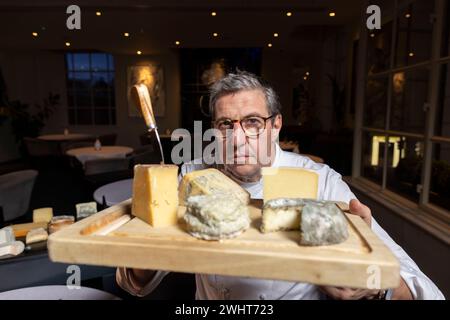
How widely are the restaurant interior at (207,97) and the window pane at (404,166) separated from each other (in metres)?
0.02

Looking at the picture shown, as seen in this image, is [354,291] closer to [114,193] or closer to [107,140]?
[114,193]

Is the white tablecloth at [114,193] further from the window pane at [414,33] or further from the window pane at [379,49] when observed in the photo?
the window pane at [379,49]

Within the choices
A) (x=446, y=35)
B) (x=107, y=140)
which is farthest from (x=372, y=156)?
(x=107, y=140)

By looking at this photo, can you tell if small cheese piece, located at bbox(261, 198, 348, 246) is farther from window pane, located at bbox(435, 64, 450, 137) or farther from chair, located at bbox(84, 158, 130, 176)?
chair, located at bbox(84, 158, 130, 176)

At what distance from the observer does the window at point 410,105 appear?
218 cm

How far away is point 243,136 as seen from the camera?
95 cm

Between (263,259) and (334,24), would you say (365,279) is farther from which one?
(334,24)

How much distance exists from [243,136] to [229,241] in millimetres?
438

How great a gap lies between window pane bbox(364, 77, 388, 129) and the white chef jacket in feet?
7.67

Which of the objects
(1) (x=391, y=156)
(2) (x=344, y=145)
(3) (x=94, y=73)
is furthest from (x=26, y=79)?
(1) (x=391, y=156)

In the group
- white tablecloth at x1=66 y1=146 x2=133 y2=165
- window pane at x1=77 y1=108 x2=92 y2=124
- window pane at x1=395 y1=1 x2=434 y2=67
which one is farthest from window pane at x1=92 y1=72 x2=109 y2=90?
window pane at x1=395 y1=1 x2=434 y2=67

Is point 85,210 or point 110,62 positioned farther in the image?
point 110,62

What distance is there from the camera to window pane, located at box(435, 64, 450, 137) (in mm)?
2125

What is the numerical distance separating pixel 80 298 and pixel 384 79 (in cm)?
314
